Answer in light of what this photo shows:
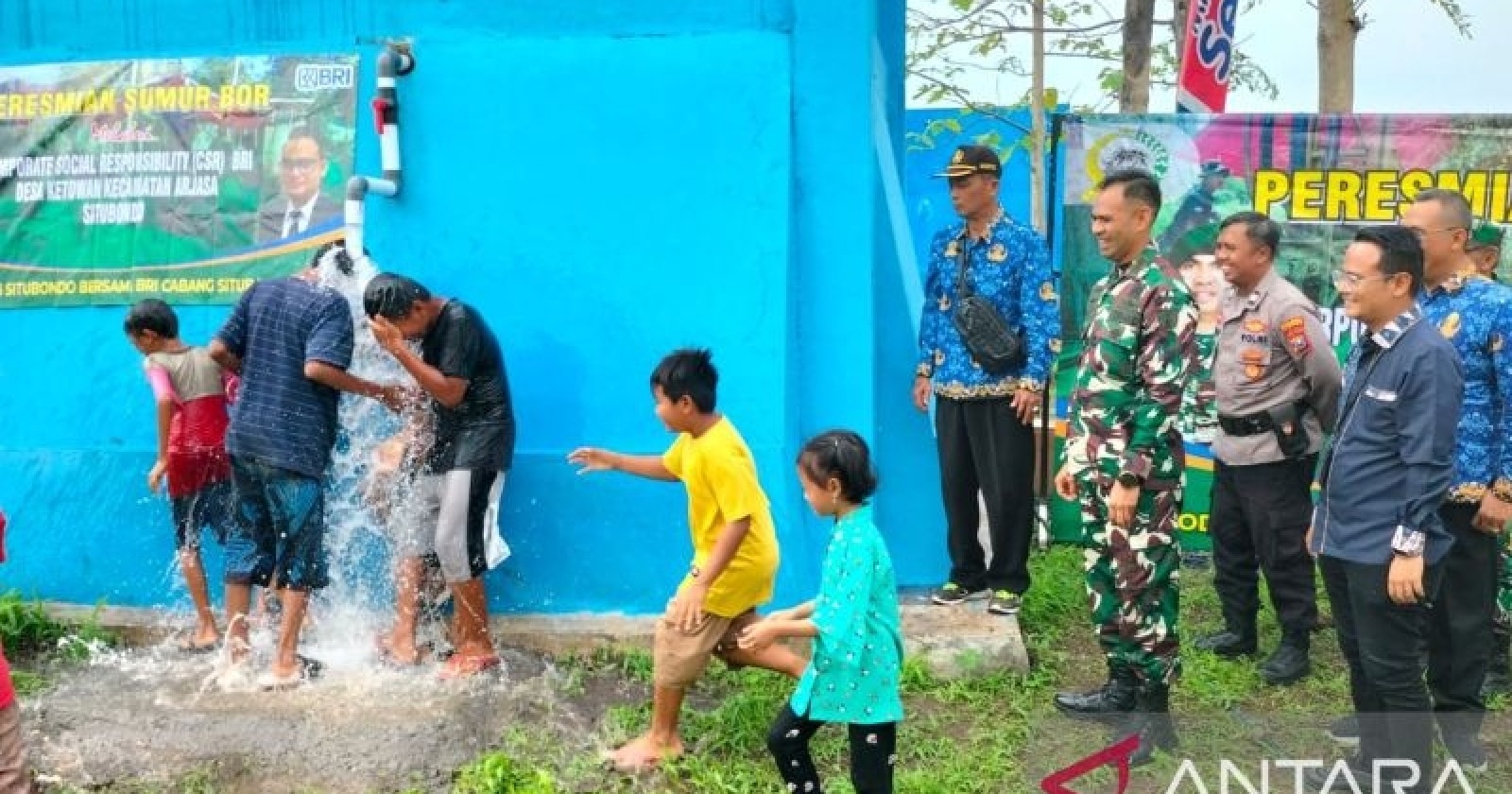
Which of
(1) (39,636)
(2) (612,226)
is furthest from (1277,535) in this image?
(1) (39,636)

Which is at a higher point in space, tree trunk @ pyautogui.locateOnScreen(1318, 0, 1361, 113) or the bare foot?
tree trunk @ pyautogui.locateOnScreen(1318, 0, 1361, 113)

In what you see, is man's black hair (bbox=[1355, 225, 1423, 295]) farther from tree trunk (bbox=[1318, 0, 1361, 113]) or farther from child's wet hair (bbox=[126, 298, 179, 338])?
tree trunk (bbox=[1318, 0, 1361, 113])

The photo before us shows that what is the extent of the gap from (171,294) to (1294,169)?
5.33m

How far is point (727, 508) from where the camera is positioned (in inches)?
145

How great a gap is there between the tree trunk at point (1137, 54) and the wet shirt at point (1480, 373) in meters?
4.65

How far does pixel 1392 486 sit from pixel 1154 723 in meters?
1.14

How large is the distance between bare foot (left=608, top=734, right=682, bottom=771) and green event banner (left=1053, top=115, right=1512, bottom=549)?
10.8 ft

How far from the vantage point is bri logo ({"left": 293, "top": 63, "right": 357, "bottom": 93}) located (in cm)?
511

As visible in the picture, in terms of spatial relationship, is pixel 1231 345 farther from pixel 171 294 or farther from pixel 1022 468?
pixel 171 294

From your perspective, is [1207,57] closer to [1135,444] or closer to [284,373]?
[1135,444]

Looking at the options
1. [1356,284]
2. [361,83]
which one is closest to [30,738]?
[361,83]

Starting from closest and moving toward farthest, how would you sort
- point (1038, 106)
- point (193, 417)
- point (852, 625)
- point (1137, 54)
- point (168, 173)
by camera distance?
point (852, 625)
point (193, 417)
point (168, 173)
point (1038, 106)
point (1137, 54)

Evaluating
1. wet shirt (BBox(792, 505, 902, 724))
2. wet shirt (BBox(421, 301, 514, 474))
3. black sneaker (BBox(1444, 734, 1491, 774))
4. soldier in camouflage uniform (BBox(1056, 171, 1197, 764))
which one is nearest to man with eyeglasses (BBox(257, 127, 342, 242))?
wet shirt (BBox(421, 301, 514, 474))

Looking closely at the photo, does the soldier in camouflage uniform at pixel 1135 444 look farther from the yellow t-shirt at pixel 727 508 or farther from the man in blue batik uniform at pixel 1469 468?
the yellow t-shirt at pixel 727 508
